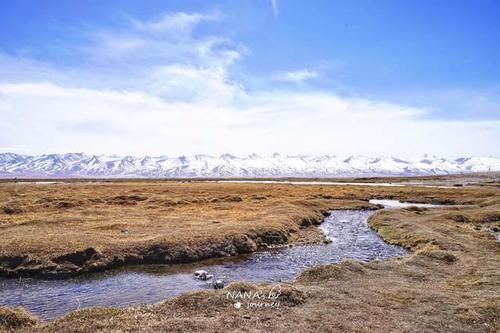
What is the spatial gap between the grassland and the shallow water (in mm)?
1924

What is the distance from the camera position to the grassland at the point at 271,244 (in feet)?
57.9

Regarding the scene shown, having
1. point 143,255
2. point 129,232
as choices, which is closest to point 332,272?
point 143,255

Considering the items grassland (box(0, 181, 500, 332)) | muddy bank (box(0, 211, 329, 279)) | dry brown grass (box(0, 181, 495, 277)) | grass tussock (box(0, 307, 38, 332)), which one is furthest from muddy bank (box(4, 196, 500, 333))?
dry brown grass (box(0, 181, 495, 277))

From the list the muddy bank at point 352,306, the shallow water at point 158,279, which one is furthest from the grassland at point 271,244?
the shallow water at point 158,279

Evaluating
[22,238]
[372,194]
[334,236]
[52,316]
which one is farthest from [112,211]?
[372,194]

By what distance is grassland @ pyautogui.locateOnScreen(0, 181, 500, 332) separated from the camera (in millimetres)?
17656

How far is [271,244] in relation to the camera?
40.0 m

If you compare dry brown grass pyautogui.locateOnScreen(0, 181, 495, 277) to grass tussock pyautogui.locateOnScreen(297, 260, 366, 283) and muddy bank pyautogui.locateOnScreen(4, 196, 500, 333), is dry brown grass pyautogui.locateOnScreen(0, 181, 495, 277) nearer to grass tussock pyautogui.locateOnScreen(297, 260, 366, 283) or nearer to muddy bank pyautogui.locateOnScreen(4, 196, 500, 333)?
grass tussock pyautogui.locateOnScreen(297, 260, 366, 283)

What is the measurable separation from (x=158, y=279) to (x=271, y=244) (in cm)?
1511

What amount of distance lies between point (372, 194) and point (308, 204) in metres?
36.5

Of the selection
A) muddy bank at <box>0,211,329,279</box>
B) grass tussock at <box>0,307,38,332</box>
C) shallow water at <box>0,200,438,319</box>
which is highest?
grass tussock at <box>0,307,38,332</box>

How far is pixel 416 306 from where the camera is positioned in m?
19.8

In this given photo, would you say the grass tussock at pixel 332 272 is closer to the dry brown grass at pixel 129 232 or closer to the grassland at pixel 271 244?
the grassland at pixel 271 244

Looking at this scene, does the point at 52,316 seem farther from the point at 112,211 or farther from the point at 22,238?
the point at 112,211
